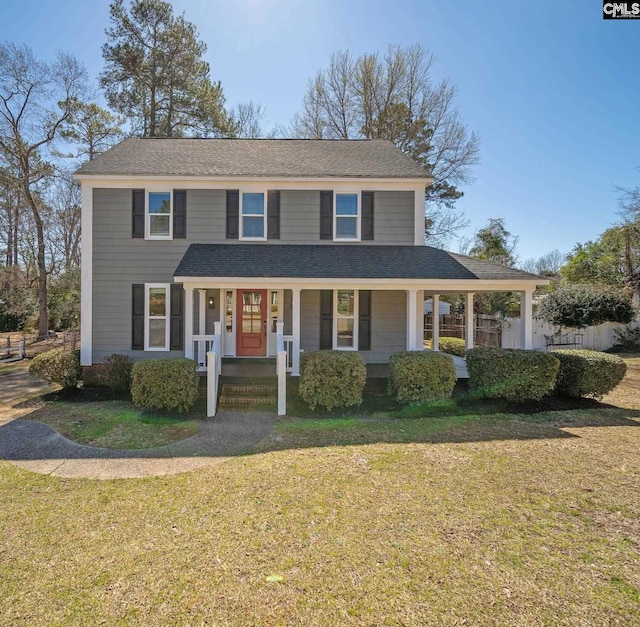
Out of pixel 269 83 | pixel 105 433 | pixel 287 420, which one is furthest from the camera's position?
pixel 269 83

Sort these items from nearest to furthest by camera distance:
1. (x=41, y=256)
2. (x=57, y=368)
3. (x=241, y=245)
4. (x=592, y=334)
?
(x=57, y=368) < (x=241, y=245) < (x=592, y=334) < (x=41, y=256)

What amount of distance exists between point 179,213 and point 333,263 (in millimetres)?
4949

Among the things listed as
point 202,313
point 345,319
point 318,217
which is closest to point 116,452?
point 202,313

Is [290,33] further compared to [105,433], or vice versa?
[290,33]

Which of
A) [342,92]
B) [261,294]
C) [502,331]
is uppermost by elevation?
[342,92]

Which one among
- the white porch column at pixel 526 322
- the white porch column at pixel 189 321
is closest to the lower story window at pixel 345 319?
the white porch column at pixel 189 321

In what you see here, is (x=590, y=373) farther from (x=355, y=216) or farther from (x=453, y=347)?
(x=355, y=216)

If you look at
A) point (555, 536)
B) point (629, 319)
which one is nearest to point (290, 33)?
point (555, 536)

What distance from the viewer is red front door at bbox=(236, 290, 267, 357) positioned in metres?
10.9

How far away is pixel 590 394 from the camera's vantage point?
862 centimetres

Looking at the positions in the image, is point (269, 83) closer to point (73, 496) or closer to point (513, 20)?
point (513, 20)

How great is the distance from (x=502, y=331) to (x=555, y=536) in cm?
1495

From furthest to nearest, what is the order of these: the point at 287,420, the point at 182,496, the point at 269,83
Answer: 1. the point at 269,83
2. the point at 287,420
3. the point at 182,496

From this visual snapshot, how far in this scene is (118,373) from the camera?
945 centimetres
